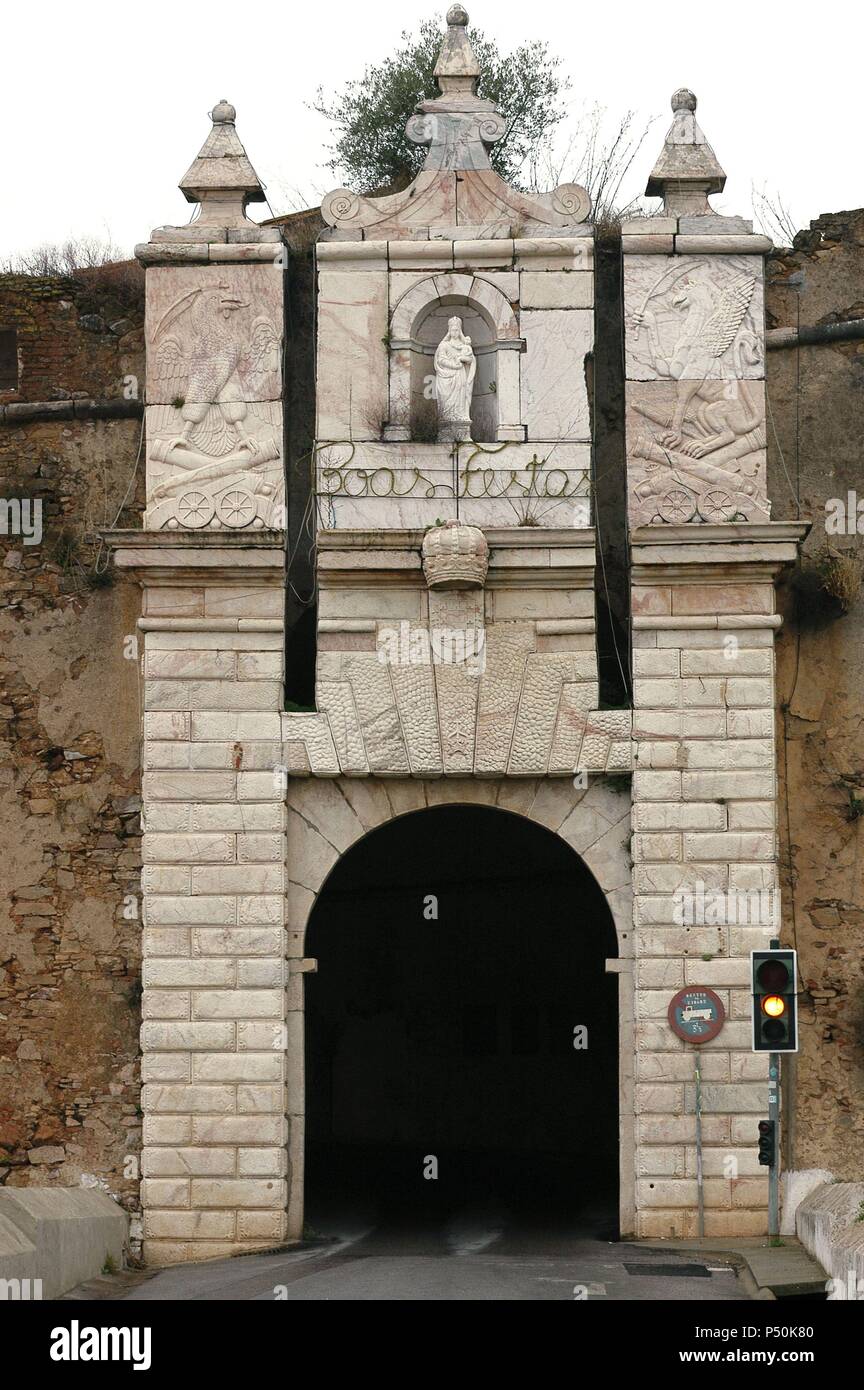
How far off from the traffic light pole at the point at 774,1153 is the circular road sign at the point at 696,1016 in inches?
19.7

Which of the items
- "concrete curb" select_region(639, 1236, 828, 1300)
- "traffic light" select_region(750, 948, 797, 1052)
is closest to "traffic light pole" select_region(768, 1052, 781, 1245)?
"concrete curb" select_region(639, 1236, 828, 1300)

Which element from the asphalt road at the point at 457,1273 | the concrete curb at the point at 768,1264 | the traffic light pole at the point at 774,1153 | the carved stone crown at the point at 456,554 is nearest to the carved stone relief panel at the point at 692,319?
the carved stone crown at the point at 456,554

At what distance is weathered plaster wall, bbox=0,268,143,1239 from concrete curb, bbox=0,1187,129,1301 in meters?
0.86

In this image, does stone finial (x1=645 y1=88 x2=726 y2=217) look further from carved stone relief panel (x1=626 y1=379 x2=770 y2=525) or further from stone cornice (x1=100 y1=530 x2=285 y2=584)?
stone cornice (x1=100 y1=530 x2=285 y2=584)

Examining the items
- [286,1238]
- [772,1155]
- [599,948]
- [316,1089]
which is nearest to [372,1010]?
[316,1089]

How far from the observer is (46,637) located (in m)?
17.4

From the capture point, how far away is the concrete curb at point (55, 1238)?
12188 mm

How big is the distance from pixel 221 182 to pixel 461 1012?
38.9 ft

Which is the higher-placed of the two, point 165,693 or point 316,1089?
point 165,693

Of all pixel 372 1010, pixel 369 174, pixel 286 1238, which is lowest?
pixel 286 1238

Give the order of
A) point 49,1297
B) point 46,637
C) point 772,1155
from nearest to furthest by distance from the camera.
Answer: point 49,1297 → point 772,1155 → point 46,637

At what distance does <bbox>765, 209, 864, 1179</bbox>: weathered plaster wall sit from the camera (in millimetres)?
16688

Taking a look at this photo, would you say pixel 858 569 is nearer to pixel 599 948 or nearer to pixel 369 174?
pixel 599 948

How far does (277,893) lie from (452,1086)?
977 centimetres
